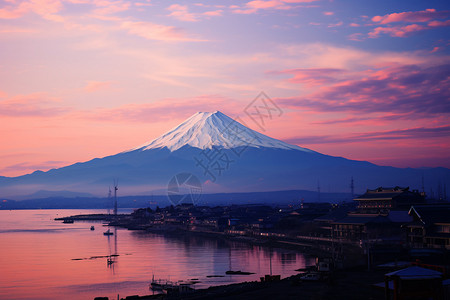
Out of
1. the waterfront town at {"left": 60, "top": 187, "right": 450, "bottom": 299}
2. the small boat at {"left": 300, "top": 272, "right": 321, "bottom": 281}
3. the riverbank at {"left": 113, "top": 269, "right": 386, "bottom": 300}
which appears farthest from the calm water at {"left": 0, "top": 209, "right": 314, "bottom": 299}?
the small boat at {"left": 300, "top": 272, "right": 321, "bottom": 281}

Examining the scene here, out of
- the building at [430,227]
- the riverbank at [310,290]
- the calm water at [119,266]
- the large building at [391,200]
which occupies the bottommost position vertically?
the calm water at [119,266]

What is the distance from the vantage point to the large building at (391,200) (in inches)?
1849

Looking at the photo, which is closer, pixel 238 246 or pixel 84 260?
pixel 84 260

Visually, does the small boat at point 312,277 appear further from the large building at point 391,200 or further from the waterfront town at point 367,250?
the large building at point 391,200

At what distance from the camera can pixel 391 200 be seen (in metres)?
47.0

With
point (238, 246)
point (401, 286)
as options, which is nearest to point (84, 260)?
point (238, 246)

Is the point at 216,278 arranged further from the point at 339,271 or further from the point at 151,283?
the point at 339,271

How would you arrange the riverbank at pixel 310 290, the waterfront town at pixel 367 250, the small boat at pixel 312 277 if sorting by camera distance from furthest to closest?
the small boat at pixel 312 277 → the riverbank at pixel 310 290 → the waterfront town at pixel 367 250

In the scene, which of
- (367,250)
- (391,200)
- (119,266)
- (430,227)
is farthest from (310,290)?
(391,200)

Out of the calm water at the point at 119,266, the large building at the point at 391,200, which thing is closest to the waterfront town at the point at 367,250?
the large building at the point at 391,200

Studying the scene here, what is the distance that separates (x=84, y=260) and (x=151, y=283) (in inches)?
672

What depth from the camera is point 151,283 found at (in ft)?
101

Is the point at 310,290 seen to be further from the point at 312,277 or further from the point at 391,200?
the point at 391,200

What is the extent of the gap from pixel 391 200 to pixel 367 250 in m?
18.9
